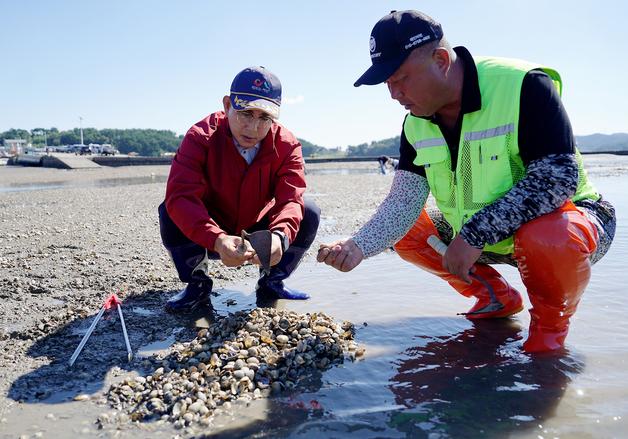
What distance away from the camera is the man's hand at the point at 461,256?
2.58 m

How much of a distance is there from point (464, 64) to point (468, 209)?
77 cm

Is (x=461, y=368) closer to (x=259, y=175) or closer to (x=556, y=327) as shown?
(x=556, y=327)

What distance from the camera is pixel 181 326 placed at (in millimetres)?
3398

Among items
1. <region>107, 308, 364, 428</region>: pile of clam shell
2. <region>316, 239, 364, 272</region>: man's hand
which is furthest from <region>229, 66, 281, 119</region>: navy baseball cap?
<region>107, 308, 364, 428</region>: pile of clam shell

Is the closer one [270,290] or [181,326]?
[181,326]

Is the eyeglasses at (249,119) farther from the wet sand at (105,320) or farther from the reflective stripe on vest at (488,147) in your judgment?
the wet sand at (105,320)

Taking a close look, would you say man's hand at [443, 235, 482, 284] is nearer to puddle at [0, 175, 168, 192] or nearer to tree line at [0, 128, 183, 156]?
puddle at [0, 175, 168, 192]

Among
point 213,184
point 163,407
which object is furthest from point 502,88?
point 163,407

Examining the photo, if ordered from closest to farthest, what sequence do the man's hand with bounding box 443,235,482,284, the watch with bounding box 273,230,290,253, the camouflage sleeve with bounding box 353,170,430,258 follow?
1. the man's hand with bounding box 443,235,482,284
2. the camouflage sleeve with bounding box 353,170,430,258
3. the watch with bounding box 273,230,290,253

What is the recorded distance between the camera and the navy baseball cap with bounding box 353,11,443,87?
8.11 ft

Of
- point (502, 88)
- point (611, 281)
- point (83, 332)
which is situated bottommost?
point (83, 332)

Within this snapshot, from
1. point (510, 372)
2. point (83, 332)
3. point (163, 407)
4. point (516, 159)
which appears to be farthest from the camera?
point (83, 332)

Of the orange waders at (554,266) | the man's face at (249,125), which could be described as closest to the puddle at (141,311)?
the man's face at (249,125)

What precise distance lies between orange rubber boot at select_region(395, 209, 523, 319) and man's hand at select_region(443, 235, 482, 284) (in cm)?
73
